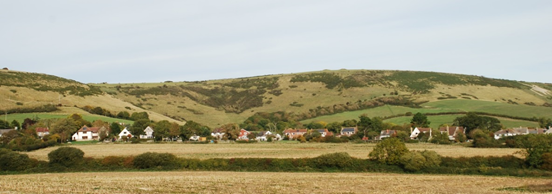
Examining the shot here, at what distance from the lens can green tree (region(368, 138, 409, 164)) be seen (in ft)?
194

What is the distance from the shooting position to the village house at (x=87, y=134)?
339 feet

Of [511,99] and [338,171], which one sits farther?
[511,99]

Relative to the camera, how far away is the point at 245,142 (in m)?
102

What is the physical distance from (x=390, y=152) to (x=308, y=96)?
123445 millimetres

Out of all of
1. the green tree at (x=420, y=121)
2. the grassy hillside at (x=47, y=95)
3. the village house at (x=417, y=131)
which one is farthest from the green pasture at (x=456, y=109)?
the grassy hillside at (x=47, y=95)

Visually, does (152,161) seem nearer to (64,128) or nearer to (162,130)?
(162,130)

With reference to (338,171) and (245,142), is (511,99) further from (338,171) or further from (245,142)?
(338,171)

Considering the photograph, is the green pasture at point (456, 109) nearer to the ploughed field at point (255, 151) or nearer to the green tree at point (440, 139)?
the green tree at point (440, 139)

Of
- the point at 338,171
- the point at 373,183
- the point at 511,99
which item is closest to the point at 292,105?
the point at 511,99

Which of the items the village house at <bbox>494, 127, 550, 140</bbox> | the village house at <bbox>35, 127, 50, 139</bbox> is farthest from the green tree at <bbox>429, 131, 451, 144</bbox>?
the village house at <bbox>35, 127, 50, 139</bbox>

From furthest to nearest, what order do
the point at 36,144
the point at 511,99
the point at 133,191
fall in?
the point at 511,99 < the point at 36,144 < the point at 133,191

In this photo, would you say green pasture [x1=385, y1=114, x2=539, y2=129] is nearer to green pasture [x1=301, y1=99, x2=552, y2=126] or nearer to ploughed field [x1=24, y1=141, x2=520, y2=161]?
green pasture [x1=301, y1=99, x2=552, y2=126]

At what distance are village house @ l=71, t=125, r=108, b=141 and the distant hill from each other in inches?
1091

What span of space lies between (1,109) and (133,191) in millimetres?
94655
